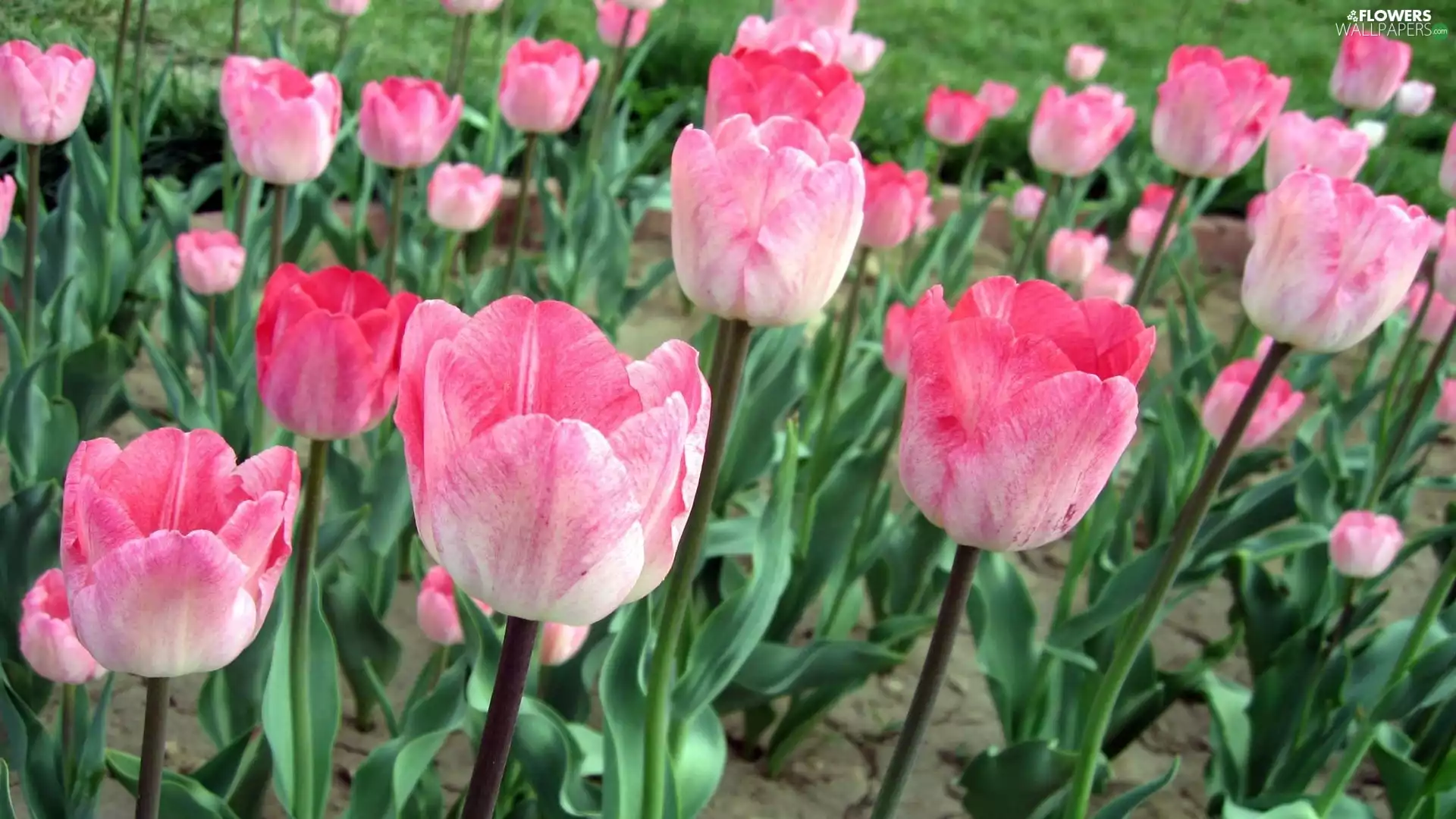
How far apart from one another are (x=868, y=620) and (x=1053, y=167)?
0.61 meters

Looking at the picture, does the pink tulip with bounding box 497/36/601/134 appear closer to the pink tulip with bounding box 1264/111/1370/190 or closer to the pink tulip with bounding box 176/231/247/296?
the pink tulip with bounding box 176/231/247/296

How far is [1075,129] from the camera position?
152 centimetres

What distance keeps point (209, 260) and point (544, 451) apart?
107cm

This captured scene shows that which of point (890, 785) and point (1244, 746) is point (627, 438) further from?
point (1244, 746)

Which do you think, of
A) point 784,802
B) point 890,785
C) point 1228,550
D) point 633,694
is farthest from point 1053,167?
point 890,785

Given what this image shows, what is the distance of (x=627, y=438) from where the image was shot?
41cm

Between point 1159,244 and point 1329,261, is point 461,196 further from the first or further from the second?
point 1329,261

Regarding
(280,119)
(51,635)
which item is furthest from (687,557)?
(280,119)

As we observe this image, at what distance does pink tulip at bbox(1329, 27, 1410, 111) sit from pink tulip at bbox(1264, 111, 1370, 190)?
398 millimetres

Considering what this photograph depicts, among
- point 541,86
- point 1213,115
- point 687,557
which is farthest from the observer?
point 541,86

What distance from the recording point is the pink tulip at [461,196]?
4.93 ft

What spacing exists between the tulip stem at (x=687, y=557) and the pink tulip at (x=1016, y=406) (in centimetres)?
11

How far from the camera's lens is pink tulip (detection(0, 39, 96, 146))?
1104 mm

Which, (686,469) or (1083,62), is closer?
(686,469)
